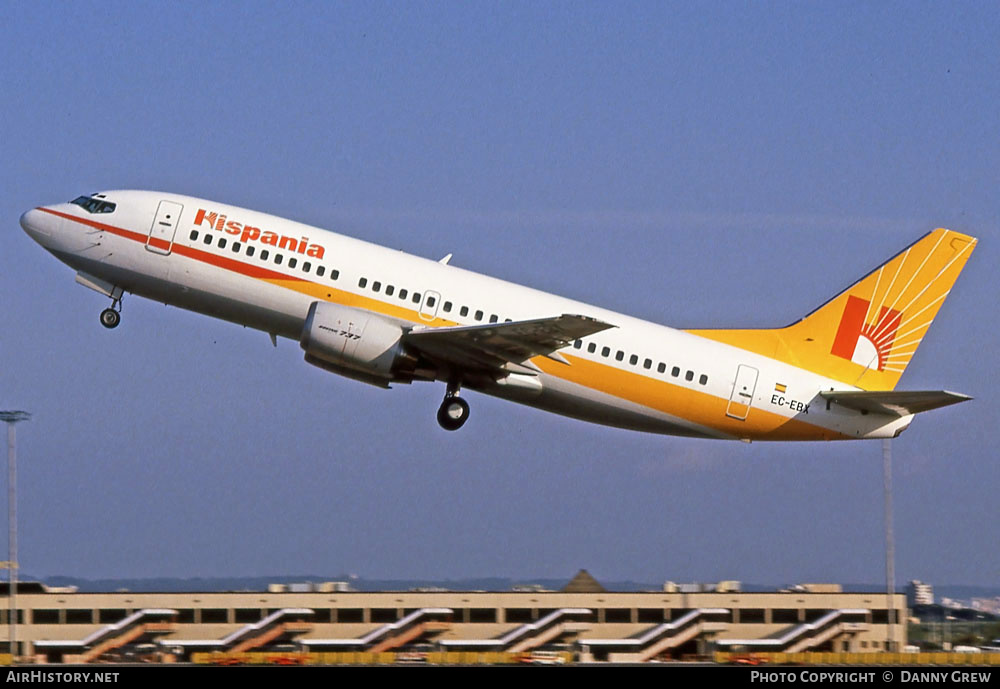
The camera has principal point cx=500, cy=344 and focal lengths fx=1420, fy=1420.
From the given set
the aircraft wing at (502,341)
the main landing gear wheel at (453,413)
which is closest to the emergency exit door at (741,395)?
the aircraft wing at (502,341)

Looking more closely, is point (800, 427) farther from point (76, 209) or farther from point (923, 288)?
point (76, 209)

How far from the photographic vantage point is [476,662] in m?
49.1

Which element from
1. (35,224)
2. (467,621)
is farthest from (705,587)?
(35,224)

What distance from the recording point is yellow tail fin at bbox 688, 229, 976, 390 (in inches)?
1693

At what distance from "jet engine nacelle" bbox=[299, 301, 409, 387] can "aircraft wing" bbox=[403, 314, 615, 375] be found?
0.57 metres

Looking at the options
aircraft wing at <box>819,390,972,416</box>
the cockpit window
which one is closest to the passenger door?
the cockpit window

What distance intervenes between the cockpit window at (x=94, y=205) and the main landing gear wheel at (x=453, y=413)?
11.2 metres

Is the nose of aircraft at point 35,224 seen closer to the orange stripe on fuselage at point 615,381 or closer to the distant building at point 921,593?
the orange stripe on fuselage at point 615,381

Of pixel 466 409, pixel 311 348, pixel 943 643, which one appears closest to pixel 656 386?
pixel 466 409

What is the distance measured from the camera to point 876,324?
4384 cm

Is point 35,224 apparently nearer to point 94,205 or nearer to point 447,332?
point 94,205

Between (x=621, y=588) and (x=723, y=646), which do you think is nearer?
(x=723, y=646)

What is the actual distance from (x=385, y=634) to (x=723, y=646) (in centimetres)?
1410
